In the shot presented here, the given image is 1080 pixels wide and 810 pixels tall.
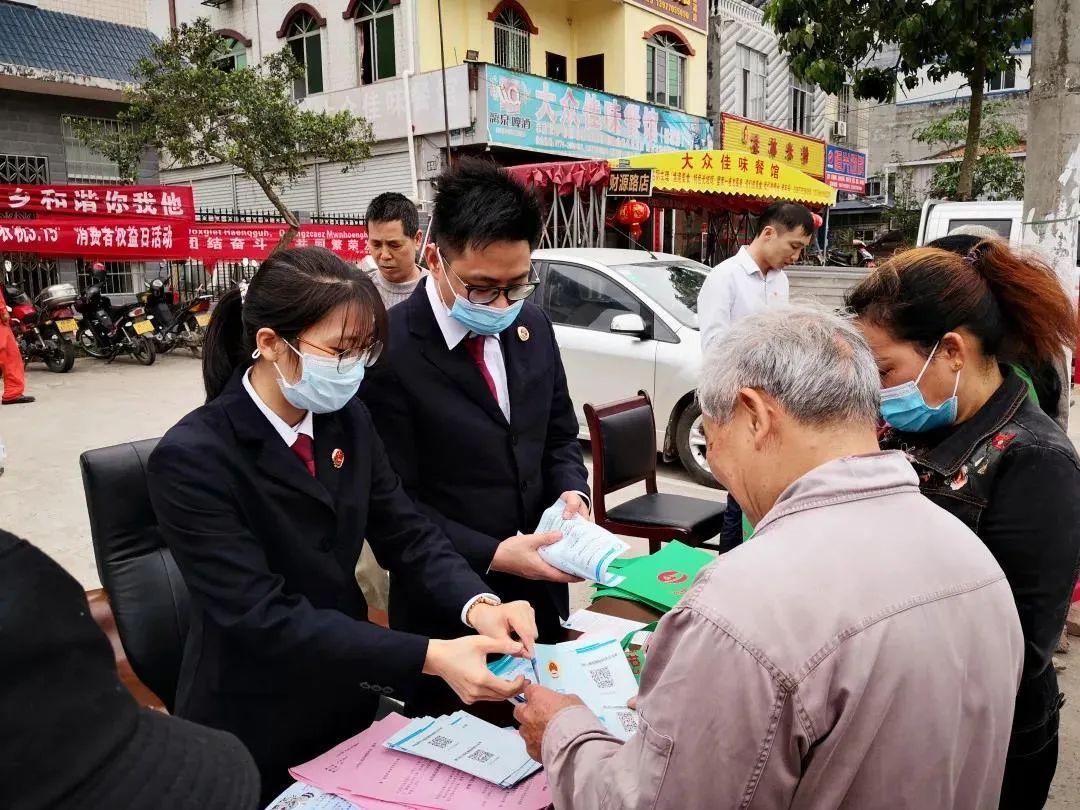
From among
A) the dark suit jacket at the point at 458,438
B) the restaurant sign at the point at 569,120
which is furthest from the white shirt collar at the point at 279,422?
the restaurant sign at the point at 569,120

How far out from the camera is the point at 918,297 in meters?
1.57

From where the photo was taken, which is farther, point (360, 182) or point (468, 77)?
point (360, 182)

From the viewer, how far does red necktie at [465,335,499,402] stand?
2008 mm

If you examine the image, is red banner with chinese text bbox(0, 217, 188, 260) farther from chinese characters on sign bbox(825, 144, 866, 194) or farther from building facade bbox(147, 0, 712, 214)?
chinese characters on sign bbox(825, 144, 866, 194)

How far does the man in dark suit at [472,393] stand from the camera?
1895 millimetres

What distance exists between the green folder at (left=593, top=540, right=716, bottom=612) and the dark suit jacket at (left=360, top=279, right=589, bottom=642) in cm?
21

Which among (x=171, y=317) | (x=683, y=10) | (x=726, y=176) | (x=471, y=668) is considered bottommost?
(x=471, y=668)

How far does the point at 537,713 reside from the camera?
1302 millimetres

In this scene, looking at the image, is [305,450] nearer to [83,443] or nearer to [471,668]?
[471,668]

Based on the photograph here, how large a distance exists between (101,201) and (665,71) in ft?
34.9

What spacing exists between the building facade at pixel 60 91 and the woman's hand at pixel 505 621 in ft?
37.4

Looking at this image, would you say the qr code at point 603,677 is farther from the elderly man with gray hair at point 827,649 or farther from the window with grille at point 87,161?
the window with grille at point 87,161

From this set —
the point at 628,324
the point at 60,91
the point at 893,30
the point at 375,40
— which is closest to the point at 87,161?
the point at 60,91

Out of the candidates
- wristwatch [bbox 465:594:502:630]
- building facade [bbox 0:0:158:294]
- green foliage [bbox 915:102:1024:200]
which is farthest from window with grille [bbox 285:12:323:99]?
wristwatch [bbox 465:594:502:630]
